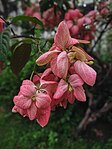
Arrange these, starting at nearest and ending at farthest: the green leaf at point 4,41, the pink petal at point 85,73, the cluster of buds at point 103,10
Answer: the pink petal at point 85,73 < the green leaf at point 4,41 < the cluster of buds at point 103,10

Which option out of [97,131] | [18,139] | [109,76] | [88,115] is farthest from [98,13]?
[18,139]

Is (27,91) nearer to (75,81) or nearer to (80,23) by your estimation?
(75,81)

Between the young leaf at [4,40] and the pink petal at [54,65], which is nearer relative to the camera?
the pink petal at [54,65]

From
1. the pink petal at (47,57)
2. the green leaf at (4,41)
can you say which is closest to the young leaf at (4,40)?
the green leaf at (4,41)

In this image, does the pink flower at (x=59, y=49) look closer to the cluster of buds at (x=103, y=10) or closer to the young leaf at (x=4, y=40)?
the young leaf at (x=4, y=40)

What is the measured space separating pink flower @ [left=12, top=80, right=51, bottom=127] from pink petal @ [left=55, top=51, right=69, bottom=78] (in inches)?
2.0

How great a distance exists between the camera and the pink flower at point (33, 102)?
542 millimetres

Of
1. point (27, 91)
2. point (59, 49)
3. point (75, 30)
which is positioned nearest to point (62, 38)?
point (59, 49)

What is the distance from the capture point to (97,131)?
1940mm

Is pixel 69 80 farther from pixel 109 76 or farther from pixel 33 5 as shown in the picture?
pixel 33 5

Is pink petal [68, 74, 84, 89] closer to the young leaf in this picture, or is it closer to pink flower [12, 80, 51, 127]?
pink flower [12, 80, 51, 127]

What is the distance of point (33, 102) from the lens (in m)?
0.56

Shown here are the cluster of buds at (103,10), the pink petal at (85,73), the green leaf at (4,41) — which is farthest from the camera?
the cluster of buds at (103,10)

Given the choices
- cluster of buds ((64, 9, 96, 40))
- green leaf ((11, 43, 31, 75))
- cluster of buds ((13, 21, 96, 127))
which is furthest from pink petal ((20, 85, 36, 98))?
cluster of buds ((64, 9, 96, 40))
